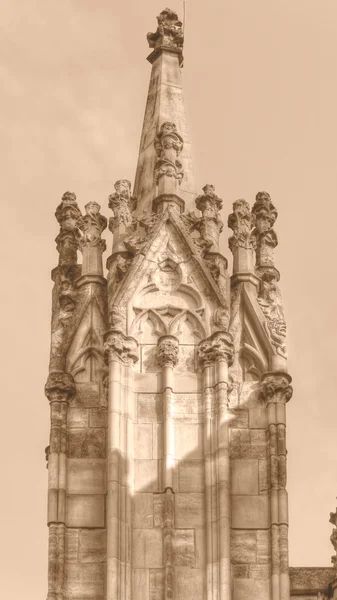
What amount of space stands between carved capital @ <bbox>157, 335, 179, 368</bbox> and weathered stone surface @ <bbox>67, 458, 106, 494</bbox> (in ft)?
5.98

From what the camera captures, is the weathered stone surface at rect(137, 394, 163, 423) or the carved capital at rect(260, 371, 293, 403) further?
the carved capital at rect(260, 371, 293, 403)

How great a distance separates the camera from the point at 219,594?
33.6 meters

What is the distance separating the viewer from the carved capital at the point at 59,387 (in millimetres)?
35906

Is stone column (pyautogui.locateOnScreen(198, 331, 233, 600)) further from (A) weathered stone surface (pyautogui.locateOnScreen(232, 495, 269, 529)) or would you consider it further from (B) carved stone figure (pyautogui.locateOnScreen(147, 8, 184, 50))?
(B) carved stone figure (pyautogui.locateOnScreen(147, 8, 184, 50))

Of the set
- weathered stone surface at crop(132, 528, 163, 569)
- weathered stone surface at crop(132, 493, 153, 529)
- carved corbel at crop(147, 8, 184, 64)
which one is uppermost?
carved corbel at crop(147, 8, 184, 64)

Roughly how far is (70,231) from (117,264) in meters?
1.68

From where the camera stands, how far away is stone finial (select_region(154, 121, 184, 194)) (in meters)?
38.5

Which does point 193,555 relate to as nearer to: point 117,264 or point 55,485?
point 55,485

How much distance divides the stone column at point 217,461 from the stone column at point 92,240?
2517 mm

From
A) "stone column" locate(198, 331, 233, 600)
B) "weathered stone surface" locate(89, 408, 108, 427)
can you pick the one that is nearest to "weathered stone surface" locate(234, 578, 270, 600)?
"stone column" locate(198, 331, 233, 600)

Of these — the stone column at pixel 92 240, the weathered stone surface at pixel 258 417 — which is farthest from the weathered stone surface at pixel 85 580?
the stone column at pixel 92 240

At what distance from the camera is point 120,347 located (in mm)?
36000

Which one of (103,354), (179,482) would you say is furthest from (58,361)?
(179,482)

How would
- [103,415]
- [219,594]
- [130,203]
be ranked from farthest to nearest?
1. [130,203]
2. [103,415]
3. [219,594]
